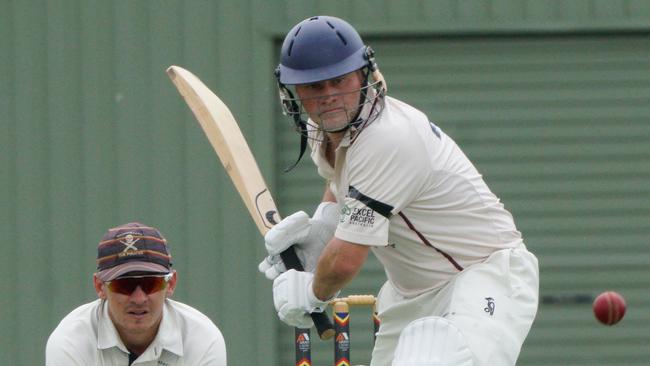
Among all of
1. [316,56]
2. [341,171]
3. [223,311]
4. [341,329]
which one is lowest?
[223,311]

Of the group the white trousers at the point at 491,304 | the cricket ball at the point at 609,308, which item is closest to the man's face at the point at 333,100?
the white trousers at the point at 491,304

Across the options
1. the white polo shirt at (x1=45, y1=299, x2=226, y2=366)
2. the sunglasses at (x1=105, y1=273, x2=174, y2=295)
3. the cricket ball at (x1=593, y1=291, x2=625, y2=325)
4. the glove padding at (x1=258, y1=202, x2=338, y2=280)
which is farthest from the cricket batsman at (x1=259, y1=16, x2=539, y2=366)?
the cricket ball at (x1=593, y1=291, x2=625, y2=325)

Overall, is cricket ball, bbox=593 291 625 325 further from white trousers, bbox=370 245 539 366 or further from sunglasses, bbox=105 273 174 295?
sunglasses, bbox=105 273 174 295

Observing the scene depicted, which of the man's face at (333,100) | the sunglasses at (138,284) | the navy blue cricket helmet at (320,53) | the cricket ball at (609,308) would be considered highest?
the navy blue cricket helmet at (320,53)

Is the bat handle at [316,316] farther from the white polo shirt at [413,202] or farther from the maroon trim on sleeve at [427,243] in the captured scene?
the maroon trim on sleeve at [427,243]

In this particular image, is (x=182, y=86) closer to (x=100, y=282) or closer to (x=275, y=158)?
(x=100, y=282)

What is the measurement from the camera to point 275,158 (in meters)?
7.59

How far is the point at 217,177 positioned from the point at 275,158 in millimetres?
326

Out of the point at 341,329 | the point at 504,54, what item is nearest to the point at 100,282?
the point at 341,329

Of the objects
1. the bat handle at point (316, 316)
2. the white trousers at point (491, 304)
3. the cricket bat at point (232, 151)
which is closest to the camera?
the white trousers at point (491, 304)

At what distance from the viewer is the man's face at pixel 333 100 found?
427 cm

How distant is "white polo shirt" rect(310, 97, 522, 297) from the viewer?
420 cm

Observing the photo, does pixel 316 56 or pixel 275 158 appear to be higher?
pixel 316 56

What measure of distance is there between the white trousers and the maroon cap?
0.81 m
